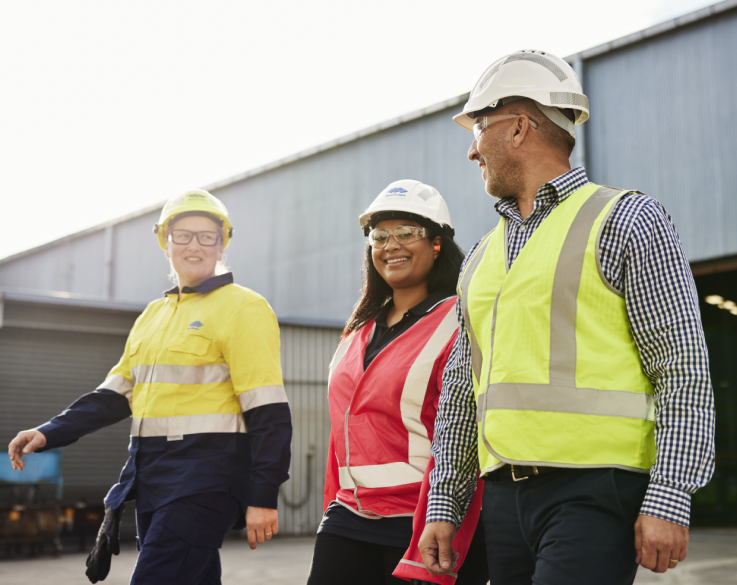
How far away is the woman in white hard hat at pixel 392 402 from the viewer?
9.41 ft

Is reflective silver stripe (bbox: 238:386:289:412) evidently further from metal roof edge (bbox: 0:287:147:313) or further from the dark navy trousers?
metal roof edge (bbox: 0:287:147:313)

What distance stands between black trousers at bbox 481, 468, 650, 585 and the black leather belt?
14mm

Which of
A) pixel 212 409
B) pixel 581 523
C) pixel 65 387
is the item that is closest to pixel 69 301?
pixel 65 387

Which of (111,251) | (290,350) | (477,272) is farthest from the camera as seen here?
(111,251)

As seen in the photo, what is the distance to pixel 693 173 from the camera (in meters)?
13.3

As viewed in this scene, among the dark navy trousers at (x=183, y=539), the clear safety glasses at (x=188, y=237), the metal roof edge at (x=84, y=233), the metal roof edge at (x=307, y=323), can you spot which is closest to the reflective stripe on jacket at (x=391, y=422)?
the dark navy trousers at (x=183, y=539)

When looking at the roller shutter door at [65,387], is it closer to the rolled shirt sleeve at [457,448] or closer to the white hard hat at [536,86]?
the rolled shirt sleeve at [457,448]

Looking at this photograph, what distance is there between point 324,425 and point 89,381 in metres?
4.09

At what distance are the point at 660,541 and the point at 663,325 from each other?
0.49 m

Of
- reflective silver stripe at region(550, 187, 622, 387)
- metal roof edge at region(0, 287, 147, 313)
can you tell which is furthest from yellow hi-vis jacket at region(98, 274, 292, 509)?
metal roof edge at region(0, 287, 147, 313)

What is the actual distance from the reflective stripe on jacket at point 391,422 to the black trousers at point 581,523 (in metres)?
0.87

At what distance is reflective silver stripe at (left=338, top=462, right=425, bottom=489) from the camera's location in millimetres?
2869

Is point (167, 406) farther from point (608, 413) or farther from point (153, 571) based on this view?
point (608, 413)

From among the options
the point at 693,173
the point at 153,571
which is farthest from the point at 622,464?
the point at 693,173
